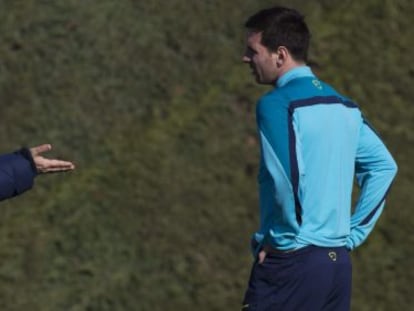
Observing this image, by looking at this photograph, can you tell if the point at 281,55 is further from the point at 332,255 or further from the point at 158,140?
the point at 158,140

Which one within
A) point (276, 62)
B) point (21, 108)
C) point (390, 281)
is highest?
point (276, 62)

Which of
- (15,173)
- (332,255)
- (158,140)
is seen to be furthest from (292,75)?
(158,140)

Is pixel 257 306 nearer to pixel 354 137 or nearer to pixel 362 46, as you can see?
pixel 354 137

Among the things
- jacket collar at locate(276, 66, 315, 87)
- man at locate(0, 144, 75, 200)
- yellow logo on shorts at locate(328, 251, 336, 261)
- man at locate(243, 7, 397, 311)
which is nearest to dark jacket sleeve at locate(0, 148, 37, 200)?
man at locate(0, 144, 75, 200)

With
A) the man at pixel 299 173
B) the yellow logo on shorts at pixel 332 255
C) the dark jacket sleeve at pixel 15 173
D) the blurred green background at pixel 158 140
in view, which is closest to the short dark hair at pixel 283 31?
the man at pixel 299 173

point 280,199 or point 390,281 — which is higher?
point 280,199

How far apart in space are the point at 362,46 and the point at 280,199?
13.2 ft

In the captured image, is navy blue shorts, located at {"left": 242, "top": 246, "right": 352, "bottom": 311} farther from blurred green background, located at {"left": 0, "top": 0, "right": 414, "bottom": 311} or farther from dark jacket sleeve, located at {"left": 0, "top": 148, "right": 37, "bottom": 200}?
blurred green background, located at {"left": 0, "top": 0, "right": 414, "bottom": 311}

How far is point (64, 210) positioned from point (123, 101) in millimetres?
769

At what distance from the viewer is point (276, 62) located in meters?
5.75

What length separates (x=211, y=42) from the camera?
9.41 metres

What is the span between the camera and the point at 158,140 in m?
9.23

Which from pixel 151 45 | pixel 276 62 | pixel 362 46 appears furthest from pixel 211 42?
pixel 276 62

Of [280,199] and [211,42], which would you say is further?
[211,42]
